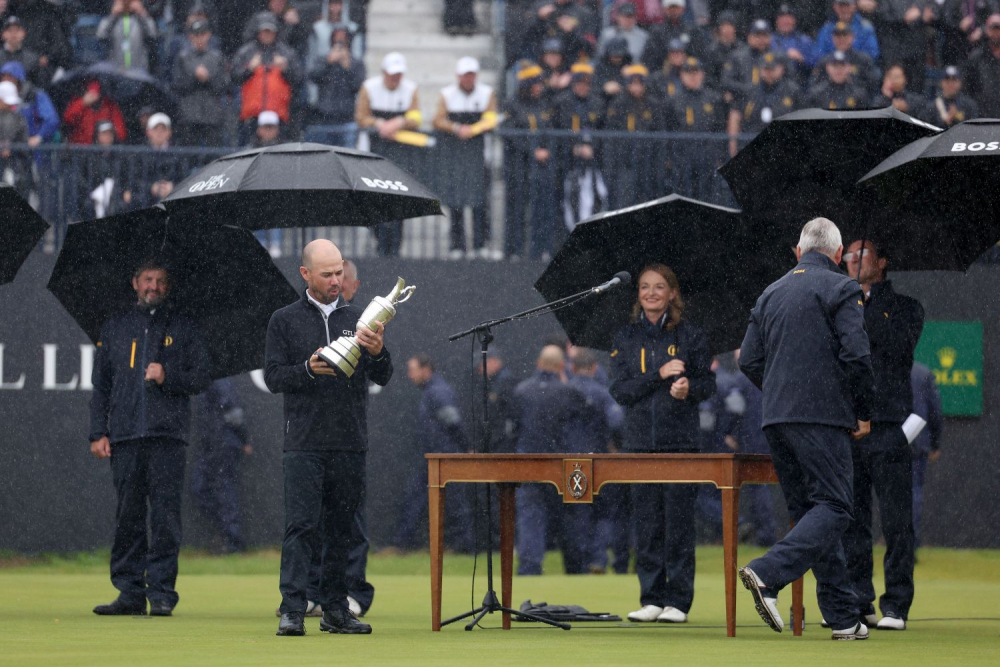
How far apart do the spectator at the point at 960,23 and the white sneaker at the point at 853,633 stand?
12520 millimetres

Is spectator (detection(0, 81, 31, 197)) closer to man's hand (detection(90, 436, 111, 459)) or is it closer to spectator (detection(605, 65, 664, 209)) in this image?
spectator (detection(605, 65, 664, 209))

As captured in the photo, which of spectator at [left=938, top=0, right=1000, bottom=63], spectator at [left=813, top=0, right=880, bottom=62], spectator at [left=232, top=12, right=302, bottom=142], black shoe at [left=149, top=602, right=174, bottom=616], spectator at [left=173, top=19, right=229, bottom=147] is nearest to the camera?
black shoe at [left=149, top=602, right=174, bottom=616]

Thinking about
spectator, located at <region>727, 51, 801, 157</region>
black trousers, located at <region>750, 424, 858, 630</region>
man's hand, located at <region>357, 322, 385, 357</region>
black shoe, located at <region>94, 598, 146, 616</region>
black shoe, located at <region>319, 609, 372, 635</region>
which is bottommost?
black shoe, located at <region>94, 598, 146, 616</region>

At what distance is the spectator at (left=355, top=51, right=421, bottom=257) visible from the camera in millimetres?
17250

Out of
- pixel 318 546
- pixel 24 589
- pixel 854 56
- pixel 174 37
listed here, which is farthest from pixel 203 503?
pixel 854 56

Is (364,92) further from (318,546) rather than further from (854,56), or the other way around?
(318,546)

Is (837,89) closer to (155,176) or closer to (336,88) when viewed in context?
(336,88)

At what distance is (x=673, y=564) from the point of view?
9.70 metres

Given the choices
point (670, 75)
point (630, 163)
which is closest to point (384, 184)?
point (630, 163)

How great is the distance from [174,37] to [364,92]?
2.67 metres

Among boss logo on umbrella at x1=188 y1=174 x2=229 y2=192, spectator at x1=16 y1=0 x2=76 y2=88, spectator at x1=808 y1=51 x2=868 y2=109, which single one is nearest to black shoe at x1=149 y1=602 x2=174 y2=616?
boss logo on umbrella at x1=188 y1=174 x2=229 y2=192

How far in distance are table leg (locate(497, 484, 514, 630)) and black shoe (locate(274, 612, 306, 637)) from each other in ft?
4.47

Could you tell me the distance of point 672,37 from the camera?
18719 mm

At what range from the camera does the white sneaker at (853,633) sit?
845 centimetres
